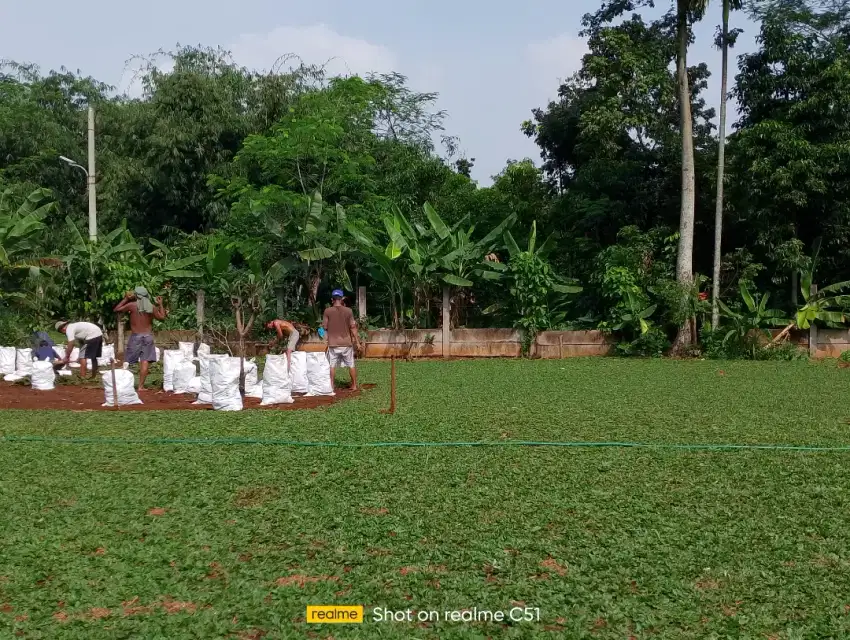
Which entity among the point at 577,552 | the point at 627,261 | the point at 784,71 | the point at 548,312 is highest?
the point at 784,71

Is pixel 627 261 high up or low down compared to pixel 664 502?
up

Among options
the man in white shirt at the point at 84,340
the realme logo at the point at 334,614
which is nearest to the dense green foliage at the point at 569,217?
the man in white shirt at the point at 84,340

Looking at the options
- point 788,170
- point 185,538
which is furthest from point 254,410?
point 788,170

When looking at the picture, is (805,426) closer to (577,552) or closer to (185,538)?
(577,552)

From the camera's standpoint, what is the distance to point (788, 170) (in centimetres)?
1552

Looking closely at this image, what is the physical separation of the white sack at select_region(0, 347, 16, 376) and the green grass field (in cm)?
514

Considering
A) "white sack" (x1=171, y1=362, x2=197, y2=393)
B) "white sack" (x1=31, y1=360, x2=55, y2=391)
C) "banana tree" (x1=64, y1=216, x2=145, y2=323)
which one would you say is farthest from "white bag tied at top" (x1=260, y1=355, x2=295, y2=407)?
"banana tree" (x1=64, y1=216, x2=145, y2=323)

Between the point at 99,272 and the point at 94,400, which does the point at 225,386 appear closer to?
the point at 94,400

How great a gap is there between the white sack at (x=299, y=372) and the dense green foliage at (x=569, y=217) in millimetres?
4957

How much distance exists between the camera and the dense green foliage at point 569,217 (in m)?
15.9

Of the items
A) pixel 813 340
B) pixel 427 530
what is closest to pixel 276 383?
pixel 427 530

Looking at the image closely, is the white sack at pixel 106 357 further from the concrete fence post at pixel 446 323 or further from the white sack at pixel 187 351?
the concrete fence post at pixel 446 323

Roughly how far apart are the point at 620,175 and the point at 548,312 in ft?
13.2

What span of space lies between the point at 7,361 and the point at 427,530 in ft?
Answer: 35.2
